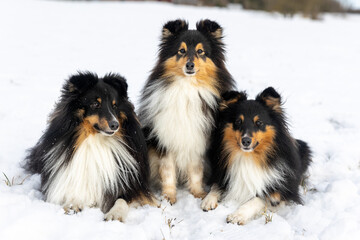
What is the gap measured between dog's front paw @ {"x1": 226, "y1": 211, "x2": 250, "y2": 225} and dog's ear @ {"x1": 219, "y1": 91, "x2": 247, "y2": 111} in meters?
1.12

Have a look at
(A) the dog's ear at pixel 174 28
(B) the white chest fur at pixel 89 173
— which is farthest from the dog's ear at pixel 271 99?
(B) the white chest fur at pixel 89 173

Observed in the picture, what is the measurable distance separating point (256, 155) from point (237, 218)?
2.31 feet

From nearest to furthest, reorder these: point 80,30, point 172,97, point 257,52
Result: point 172,97 → point 257,52 → point 80,30

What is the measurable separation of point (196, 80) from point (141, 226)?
1.56m

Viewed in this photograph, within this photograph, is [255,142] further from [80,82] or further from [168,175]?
[80,82]

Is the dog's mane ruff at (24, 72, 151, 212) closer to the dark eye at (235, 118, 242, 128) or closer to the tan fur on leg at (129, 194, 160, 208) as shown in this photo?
the tan fur on leg at (129, 194, 160, 208)

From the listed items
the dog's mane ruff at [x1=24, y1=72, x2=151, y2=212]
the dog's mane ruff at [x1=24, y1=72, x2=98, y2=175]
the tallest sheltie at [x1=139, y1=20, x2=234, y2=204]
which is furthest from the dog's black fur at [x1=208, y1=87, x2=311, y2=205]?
the dog's mane ruff at [x1=24, y1=72, x2=98, y2=175]

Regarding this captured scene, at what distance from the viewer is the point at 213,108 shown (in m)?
4.00

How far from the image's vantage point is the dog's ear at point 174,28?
4.06m

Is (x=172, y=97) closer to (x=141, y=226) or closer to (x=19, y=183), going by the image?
(x=141, y=226)

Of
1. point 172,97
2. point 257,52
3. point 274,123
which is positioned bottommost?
point 257,52

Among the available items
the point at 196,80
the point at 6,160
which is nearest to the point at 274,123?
the point at 196,80

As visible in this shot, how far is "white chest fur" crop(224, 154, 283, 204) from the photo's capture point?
3.90 meters

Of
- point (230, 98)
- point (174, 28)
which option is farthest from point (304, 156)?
point (174, 28)
